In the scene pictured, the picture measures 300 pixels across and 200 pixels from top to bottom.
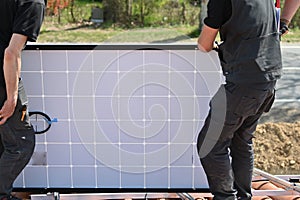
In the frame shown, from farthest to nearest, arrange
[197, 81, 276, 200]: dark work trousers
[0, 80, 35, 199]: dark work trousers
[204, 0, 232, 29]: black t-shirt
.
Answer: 1. [0, 80, 35, 199]: dark work trousers
2. [197, 81, 276, 200]: dark work trousers
3. [204, 0, 232, 29]: black t-shirt

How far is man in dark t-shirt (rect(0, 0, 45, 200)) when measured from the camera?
2.54m

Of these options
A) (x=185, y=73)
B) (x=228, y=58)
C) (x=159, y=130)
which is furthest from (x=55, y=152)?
(x=228, y=58)

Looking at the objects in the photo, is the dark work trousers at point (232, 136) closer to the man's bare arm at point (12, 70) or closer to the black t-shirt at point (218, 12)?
the black t-shirt at point (218, 12)

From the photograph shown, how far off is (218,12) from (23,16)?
1.00 meters

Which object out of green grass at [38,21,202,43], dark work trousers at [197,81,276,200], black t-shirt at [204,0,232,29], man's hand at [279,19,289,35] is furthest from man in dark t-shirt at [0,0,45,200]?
green grass at [38,21,202,43]

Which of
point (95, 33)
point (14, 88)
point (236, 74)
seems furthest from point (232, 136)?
point (95, 33)

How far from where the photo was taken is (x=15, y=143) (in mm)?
2873

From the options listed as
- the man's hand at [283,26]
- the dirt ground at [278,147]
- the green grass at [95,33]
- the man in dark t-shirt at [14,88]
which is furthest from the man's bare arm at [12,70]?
the green grass at [95,33]

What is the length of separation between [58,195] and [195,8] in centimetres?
1471

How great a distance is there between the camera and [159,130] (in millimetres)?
3402

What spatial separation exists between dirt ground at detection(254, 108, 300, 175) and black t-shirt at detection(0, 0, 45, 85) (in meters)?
3.06

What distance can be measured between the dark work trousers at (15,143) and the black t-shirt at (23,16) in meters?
0.39

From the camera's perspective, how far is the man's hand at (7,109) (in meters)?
2.69

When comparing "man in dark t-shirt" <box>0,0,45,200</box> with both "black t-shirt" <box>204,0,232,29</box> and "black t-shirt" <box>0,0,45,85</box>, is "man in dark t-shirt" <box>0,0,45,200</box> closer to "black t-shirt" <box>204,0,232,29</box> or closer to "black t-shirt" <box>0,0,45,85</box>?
"black t-shirt" <box>0,0,45,85</box>
